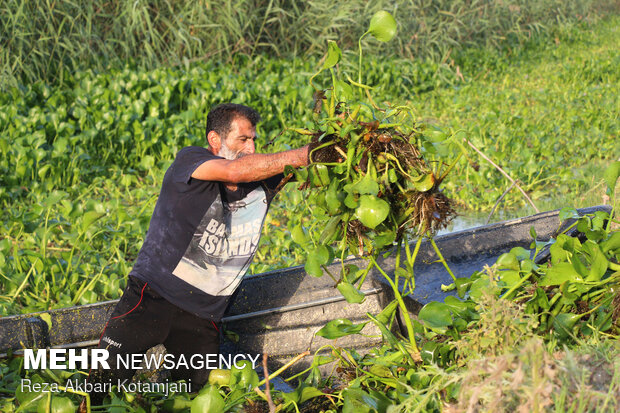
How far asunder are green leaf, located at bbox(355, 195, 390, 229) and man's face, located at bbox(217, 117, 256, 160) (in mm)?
918

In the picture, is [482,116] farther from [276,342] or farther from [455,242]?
[276,342]

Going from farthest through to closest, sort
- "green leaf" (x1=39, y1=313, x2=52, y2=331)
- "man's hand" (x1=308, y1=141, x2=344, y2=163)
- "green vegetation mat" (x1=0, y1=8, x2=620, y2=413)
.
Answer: "green leaf" (x1=39, y1=313, x2=52, y2=331), "man's hand" (x1=308, y1=141, x2=344, y2=163), "green vegetation mat" (x1=0, y1=8, x2=620, y2=413)

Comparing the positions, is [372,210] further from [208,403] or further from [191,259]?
[191,259]

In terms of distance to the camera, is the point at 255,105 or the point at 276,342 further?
the point at 255,105

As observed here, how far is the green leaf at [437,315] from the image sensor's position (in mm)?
1722

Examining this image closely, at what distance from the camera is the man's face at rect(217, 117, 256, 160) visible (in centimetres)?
249

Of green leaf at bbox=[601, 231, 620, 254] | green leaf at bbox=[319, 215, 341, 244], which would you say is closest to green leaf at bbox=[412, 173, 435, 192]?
green leaf at bbox=[319, 215, 341, 244]

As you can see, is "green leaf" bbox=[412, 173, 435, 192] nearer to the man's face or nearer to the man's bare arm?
the man's bare arm

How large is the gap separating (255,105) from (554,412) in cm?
533

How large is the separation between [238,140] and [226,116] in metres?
0.10

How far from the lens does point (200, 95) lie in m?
5.99

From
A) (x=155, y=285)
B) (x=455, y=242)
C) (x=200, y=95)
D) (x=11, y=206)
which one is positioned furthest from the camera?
(x=200, y=95)

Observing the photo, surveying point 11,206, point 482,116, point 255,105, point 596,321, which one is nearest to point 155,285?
point 596,321

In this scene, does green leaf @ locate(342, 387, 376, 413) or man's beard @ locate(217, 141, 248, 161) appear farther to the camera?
man's beard @ locate(217, 141, 248, 161)
